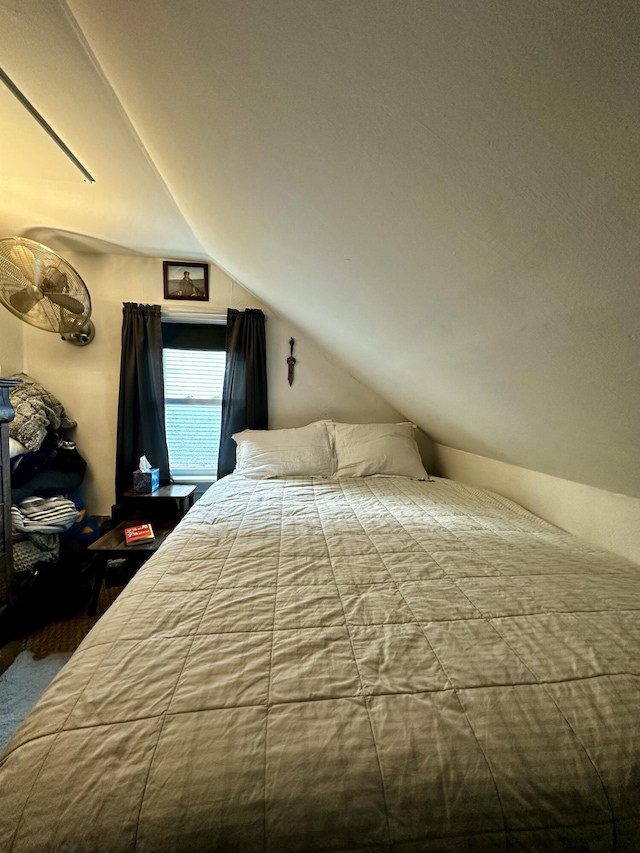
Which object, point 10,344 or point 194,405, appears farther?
point 194,405

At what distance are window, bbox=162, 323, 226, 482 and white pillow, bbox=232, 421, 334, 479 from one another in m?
0.45

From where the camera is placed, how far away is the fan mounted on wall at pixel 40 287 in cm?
168

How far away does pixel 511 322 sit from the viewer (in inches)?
33.9

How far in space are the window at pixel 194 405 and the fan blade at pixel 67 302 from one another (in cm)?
65

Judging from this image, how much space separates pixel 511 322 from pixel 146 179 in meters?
1.76

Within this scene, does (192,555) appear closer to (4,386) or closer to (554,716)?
(554,716)

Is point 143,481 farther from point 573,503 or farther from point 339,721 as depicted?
point 573,503

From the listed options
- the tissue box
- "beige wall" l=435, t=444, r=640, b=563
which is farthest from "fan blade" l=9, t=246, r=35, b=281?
"beige wall" l=435, t=444, r=640, b=563

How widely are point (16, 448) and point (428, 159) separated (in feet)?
7.57

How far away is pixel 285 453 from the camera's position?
2.14 metres

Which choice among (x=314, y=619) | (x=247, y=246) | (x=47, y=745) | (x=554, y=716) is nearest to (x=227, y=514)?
(x=314, y=619)

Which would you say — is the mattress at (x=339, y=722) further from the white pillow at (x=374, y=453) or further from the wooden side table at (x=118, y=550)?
the white pillow at (x=374, y=453)

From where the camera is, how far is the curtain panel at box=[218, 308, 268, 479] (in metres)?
2.44

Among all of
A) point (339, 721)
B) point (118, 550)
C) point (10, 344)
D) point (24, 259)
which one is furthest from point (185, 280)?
point (339, 721)
